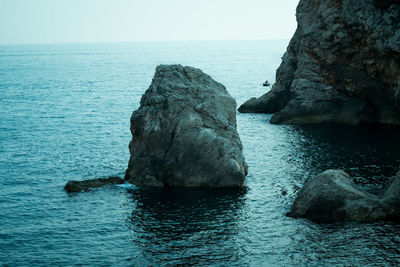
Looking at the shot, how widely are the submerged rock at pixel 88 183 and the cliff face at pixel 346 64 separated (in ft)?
111

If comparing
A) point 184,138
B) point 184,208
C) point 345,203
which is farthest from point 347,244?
point 184,138

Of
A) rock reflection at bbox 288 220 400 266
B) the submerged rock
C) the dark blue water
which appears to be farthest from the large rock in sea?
rock reflection at bbox 288 220 400 266

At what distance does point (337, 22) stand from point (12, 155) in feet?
147

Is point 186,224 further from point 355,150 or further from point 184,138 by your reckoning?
point 355,150

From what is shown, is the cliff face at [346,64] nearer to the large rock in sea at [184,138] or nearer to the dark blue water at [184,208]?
the dark blue water at [184,208]

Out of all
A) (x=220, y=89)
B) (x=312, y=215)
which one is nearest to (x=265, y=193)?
(x=312, y=215)

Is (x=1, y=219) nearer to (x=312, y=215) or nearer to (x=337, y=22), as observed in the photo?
(x=312, y=215)

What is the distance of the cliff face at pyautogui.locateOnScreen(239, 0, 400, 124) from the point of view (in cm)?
5978

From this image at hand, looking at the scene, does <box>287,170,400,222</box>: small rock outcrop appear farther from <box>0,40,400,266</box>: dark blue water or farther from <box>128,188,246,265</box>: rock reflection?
<box>128,188,246,265</box>: rock reflection

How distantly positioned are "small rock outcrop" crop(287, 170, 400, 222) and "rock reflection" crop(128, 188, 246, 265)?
18.9ft

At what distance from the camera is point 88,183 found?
145 ft

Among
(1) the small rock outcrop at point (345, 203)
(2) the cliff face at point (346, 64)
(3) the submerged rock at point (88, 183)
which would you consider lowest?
(3) the submerged rock at point (88, 183)

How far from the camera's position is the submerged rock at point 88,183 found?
142ft

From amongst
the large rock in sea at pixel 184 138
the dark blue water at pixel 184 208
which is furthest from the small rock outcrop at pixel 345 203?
the large rock in sea at pixel 184 138
